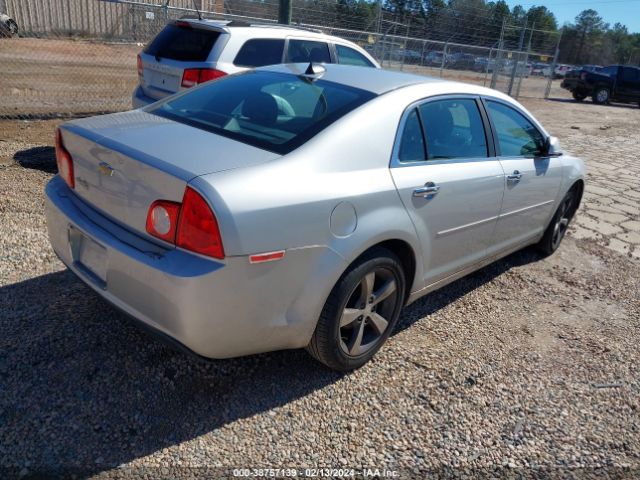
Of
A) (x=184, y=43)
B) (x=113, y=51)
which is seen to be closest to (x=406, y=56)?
(x=113, y=51)

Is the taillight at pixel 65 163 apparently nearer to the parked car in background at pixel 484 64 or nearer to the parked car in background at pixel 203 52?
the parked car in background at pixel 203 52

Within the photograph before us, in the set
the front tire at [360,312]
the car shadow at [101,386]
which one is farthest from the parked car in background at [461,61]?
the car shadow at [101,386]

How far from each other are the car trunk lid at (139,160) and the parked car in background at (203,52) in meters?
3.36

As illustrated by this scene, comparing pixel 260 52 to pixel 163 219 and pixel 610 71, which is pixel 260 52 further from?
pixel 610 71

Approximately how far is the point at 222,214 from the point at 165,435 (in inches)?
42.9

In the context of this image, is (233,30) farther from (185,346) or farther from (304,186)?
(185,346)

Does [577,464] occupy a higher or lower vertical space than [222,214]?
lower

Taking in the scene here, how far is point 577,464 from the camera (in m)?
2.73

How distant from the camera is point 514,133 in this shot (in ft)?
14.3

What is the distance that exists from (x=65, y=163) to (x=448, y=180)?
2.21m

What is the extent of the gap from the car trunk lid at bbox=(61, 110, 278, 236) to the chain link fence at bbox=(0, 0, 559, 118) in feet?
22.3

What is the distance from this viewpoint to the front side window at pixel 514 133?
409 cm

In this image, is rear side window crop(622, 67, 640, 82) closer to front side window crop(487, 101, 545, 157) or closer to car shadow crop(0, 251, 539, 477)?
front side window crop(487, 101, 545, 157)

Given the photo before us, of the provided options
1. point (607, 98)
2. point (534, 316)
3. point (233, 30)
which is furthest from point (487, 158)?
point (607, 98)
